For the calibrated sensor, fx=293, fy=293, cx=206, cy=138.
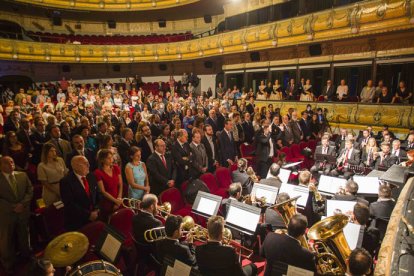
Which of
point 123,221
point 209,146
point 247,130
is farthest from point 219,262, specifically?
point 247,130

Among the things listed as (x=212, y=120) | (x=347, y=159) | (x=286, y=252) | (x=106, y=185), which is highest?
(x=212, y=120)

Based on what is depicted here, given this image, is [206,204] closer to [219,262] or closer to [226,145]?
[219,262]

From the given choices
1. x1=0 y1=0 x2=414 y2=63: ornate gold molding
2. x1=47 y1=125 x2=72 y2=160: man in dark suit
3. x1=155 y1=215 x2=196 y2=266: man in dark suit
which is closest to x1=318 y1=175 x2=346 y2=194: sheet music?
x1=155 y1=215 x2=196 y2=266: man in dark suit

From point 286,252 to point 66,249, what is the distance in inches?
74.4

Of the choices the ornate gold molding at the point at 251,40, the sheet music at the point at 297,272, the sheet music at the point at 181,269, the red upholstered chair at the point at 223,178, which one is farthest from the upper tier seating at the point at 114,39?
the sheet music at the point at 297,272

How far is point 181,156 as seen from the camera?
5.21m

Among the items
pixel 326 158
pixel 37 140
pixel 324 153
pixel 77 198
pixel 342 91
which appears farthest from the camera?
pixel 342 91

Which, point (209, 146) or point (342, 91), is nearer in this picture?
point (209, 146)

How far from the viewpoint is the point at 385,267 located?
223 centimetres

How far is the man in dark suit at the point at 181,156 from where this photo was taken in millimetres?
5203

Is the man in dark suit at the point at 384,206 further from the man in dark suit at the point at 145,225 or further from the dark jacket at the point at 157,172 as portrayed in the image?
the dark jacket at the point at 157,172

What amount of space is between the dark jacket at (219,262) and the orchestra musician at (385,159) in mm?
4995

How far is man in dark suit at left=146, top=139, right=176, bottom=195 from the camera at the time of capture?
15.4 ft

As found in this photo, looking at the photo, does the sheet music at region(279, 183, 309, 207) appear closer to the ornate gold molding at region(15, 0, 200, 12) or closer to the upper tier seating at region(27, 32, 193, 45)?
the ornate gold molding at region(15, 0, 200, 12)
